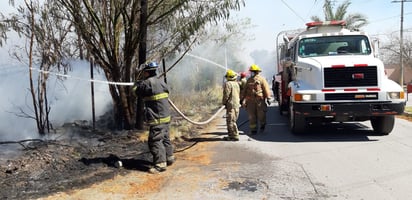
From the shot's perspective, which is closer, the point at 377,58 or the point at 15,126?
the point at 15,126

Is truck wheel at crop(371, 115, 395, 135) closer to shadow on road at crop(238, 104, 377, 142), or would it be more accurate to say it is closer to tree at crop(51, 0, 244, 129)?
shadow on road at crop(238, 104, 377, 142)

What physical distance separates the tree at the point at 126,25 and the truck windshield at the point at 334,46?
8.33 ft

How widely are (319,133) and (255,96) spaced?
170cm

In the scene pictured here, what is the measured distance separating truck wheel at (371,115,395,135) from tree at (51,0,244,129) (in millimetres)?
3937

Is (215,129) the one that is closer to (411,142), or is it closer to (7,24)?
(411,142)

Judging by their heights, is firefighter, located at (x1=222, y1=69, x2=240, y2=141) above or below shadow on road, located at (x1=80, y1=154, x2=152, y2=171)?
above

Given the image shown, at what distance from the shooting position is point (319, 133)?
31.0ft

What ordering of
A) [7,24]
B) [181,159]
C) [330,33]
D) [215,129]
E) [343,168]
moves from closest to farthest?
[343,168] < [181,159] < [7,24] < [330,33] < [215,129]

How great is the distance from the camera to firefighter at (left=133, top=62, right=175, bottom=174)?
6253 millimetres

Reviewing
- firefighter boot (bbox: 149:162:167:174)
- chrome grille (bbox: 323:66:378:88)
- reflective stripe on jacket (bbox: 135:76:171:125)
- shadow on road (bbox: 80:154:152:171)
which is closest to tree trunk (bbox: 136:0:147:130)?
reflective stripe on jacket (bbox: 135:76:171:125)

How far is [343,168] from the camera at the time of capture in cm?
614

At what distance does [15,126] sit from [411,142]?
26.1ft

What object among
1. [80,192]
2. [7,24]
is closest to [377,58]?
[80,192]

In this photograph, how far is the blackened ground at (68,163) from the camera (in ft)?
17.3
